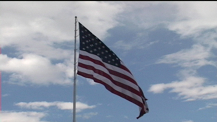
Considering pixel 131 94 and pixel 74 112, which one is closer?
pixel 74 112

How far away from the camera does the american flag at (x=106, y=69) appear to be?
35.8 meters

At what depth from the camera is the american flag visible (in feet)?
117

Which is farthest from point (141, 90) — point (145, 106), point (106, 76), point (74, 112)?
point (74, 112)

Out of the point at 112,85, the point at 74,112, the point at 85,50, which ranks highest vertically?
the point at 85,50

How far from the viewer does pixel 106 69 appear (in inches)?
1449

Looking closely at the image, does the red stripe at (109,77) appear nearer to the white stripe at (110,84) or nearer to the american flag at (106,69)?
the american flag at (106,69)

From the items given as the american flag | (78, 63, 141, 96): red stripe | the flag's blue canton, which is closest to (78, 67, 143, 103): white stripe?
the american flag

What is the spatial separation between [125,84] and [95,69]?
9.72 ft

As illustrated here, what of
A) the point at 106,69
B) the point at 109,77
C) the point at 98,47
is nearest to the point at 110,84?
the point at 109,77

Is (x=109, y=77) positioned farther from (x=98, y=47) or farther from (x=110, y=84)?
(x=98, y=47)

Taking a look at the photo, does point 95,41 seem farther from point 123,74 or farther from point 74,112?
point 74,112

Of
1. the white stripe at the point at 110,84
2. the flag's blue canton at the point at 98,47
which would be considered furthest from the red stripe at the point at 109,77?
the flag's blue canton at the point at 98,47

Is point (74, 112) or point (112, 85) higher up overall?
point (112, 85)

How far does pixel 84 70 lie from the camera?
35438 millimetres
